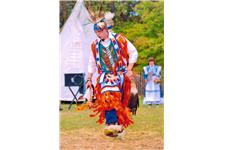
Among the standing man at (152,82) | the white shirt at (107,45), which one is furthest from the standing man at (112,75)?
the standing man at (152,82)

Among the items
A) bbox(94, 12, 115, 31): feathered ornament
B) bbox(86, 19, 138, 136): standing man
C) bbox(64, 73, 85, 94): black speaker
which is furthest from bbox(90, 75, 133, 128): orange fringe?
bbox(94, 12, 115, 31): feathered ornament

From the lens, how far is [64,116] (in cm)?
331

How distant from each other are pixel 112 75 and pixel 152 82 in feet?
0.93

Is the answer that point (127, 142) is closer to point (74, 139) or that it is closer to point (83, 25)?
point (74, 139)

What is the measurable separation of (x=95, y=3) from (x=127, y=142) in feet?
3.25

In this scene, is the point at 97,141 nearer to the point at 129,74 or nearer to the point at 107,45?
the point at 129,74

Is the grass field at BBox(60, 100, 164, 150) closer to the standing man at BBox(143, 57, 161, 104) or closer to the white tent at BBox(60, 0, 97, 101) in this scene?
the standing man at BBox(143, 57, 161, 104)

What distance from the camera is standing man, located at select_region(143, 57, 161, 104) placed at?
129 inches

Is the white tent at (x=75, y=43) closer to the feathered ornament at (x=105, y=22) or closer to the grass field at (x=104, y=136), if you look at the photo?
the feathered ornament at (x=105, y=22)

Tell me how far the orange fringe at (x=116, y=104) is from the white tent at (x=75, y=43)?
0.65 feet

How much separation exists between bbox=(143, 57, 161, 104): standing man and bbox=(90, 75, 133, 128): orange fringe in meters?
0.13

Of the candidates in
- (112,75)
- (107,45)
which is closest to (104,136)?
(112,75)

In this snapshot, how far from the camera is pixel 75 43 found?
3320 millimetres
